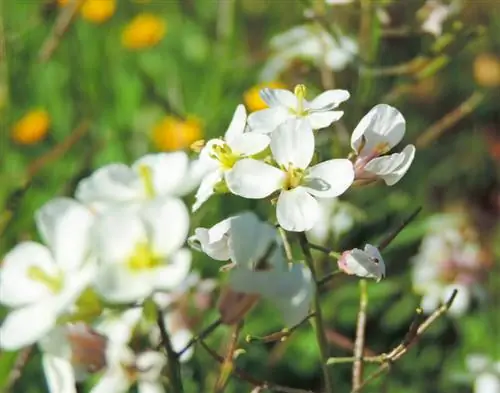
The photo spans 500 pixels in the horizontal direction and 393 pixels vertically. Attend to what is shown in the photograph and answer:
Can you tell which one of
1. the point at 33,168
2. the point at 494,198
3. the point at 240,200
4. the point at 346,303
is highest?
the point at 33,168

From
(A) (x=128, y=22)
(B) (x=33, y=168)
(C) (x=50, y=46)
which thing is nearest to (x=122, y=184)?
(B) (x=33, y=168)

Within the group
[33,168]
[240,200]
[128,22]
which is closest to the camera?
[33,168]

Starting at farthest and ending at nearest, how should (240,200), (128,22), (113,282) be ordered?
1. (128,22)
2. (240,200)
3. (113,282)

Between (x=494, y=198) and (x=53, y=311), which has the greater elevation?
(x=53, y=311)

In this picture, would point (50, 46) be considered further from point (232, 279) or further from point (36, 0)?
point (232, 279)

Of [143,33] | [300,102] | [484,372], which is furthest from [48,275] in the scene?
[143,33]

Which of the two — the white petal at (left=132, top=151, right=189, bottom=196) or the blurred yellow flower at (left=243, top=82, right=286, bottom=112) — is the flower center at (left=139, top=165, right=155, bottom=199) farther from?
the blurred yellow flower at (left=243, top=82, right=286, bottom=112)

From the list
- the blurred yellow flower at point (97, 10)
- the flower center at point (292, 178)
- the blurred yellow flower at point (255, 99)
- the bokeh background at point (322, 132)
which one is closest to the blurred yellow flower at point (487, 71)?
the bokeh background at point (322, 132)
